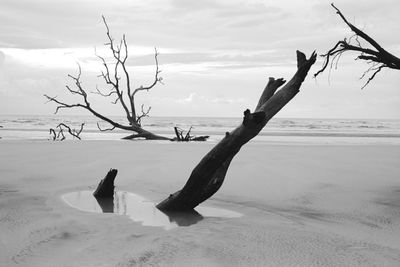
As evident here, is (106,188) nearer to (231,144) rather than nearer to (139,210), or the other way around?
(139,210)

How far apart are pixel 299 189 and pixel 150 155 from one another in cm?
393

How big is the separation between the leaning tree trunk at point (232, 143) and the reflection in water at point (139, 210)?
0.15 metres

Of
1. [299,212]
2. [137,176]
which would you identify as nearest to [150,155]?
[137,176]

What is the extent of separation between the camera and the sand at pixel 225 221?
2648mm

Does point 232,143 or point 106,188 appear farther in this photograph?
point 106,188

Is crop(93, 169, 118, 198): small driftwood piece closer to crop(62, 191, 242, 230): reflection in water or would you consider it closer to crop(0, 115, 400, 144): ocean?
crop(62, 191, 242, 230): reflection in water

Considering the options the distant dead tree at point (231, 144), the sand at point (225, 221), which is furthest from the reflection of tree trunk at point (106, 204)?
the distant dead tree at point (231, 144)

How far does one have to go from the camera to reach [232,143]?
3.59m

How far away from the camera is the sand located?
8.69ft

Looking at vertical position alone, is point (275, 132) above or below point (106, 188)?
below

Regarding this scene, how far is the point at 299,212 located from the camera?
4.11m

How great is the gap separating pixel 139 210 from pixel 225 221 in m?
0.93

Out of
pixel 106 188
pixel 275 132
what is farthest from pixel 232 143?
pixel 275 132

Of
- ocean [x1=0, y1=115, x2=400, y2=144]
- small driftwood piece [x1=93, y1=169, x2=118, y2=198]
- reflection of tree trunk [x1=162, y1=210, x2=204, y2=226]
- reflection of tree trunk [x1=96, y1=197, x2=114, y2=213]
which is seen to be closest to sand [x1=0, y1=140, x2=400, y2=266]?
reflection of tree trunk [x1=162, y1=210, x2=204, y2=226]
